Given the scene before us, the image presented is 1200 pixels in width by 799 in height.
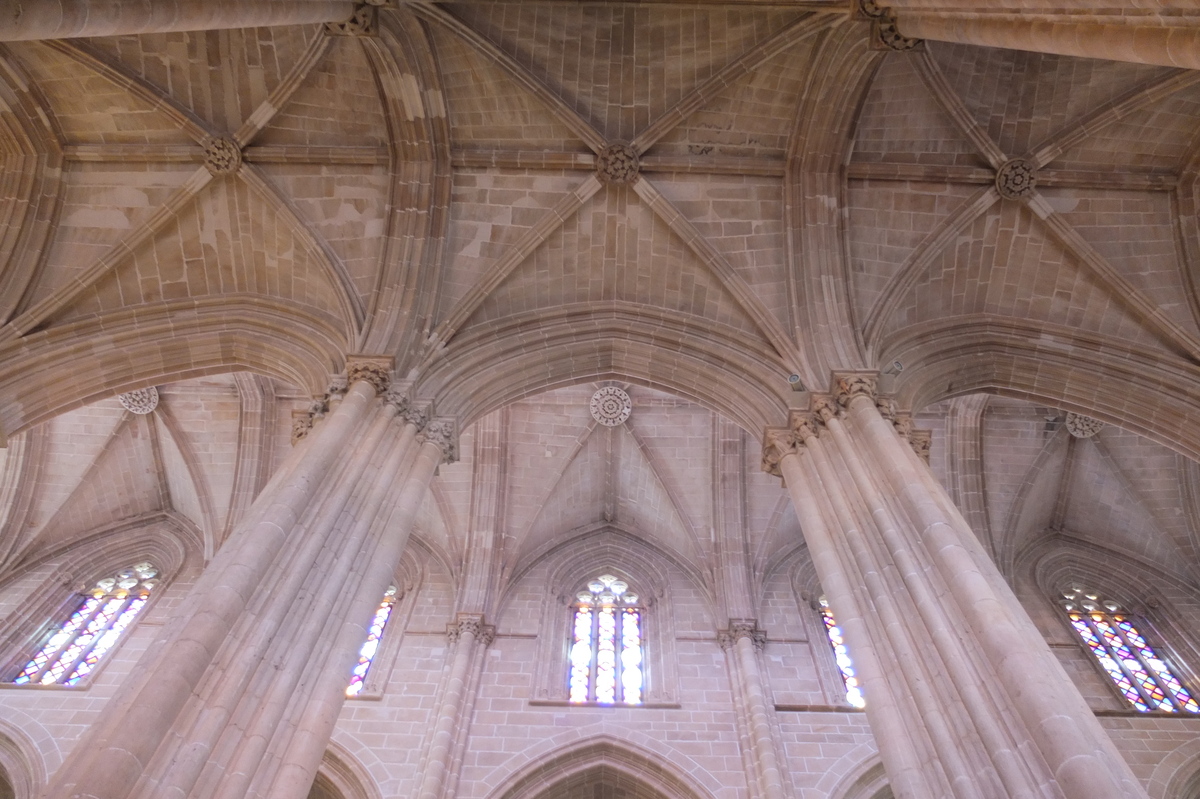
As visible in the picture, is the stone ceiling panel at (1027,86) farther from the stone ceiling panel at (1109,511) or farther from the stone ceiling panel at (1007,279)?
the stone ceiling panel at (1109,511)

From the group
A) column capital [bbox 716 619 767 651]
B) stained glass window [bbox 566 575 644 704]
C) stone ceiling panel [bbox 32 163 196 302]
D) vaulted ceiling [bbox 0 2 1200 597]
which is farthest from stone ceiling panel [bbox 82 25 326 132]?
column capital [bbox 716 619 767 651]

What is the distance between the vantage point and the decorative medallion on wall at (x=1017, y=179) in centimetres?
1154

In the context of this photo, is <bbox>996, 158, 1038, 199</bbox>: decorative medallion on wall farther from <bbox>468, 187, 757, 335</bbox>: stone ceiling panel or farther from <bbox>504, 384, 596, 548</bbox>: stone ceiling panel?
<bbox>504, 384, 596, 548</bbox>: stone ceiling panel

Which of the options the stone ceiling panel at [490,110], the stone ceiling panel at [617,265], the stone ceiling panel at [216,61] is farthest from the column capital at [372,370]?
the stone ceiling panel at [216,61]

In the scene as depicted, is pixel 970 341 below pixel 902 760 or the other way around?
the other way around

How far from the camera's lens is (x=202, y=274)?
11617mm

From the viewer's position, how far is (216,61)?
10.9 m

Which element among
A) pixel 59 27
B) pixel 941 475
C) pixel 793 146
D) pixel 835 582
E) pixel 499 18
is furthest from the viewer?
pixel 941 475

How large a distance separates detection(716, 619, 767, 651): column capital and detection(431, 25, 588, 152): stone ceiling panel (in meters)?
7.68


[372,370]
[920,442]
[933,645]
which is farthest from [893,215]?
[372,370]

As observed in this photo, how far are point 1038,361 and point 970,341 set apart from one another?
93 centimetres

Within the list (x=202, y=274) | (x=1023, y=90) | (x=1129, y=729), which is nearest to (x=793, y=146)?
(x=1023, y=90)

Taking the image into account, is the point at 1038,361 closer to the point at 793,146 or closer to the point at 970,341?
the point at 970,341

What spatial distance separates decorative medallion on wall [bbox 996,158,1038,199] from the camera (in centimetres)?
1154
